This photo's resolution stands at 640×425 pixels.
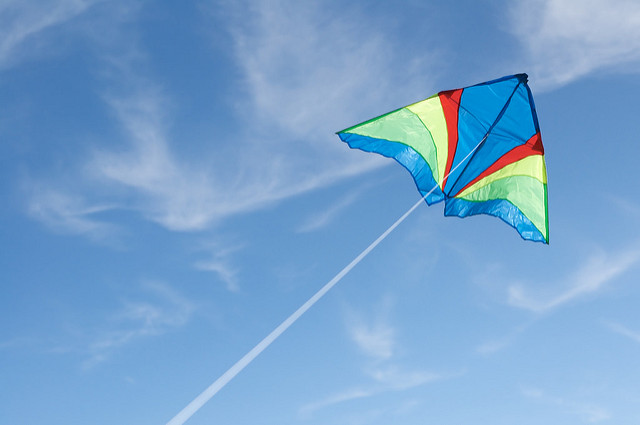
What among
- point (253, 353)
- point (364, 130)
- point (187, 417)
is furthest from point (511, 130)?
point (187, 417)

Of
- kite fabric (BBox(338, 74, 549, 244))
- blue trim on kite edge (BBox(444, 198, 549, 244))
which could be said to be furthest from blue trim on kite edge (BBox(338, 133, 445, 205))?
blue trim on kite edge (BBox(444, 198, 549, 244))

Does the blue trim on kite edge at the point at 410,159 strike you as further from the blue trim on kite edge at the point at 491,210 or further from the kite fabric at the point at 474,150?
the blue trim on kite edge at the point at 491,210

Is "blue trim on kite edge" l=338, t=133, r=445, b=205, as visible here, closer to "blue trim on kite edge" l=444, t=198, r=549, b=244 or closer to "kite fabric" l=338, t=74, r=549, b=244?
"kite fabric" l=338, t=74, r=549, b=244

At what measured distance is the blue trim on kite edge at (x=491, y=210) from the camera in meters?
10.8

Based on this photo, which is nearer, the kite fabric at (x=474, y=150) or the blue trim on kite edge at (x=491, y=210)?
the kite fabric at (x=474, y=150)

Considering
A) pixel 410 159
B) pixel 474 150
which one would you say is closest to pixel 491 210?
pixel 474 150

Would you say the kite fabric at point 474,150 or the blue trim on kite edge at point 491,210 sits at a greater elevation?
the kite fabric at point 474,150

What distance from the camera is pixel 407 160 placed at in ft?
35.7

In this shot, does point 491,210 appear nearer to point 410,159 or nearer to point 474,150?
point 474,150

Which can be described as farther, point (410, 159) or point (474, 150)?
point (474, 150)

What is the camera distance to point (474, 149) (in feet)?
36.4

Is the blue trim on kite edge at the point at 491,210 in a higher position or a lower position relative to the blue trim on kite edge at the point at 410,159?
lower

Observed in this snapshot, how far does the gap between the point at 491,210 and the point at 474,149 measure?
49.6 inches

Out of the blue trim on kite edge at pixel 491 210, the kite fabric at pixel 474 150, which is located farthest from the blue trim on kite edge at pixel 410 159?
the blue trim on kite edge at pixel 491 210
